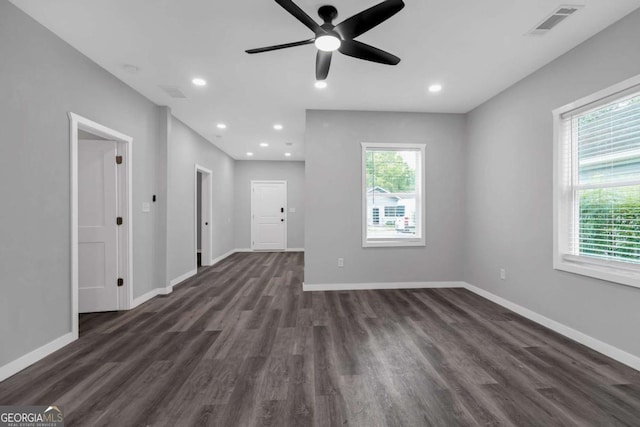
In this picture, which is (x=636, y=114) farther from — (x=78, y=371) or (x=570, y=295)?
(x=78, y=371)

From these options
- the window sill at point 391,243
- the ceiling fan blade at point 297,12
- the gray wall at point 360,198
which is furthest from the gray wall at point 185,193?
the ceiling fan blade at point 297,12

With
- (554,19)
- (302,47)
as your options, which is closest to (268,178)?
(302,47)

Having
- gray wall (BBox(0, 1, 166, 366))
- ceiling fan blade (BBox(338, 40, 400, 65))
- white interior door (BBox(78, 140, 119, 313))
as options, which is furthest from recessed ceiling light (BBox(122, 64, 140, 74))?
ceiling fan blade (BBox(338, 40, 400, 65))

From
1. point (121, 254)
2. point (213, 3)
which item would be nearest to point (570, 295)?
point (213, 3)

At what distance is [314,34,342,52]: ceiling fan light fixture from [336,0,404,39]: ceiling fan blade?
0.19 ft

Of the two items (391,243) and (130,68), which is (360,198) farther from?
(130,68)

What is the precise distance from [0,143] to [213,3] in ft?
6.07

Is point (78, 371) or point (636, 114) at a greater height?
point (636, 114)

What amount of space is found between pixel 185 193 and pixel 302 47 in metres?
3.48

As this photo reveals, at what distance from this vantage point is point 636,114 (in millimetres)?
2240

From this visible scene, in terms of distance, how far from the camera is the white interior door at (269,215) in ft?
27.0

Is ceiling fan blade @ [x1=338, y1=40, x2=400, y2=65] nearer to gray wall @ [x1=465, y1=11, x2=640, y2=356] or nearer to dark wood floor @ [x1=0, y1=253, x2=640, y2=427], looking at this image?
gray wall @ [x1=465, y1=11, x2=640, y2=356]

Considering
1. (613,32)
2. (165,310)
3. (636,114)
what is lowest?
(165,310)

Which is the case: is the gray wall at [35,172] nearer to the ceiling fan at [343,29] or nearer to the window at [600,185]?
the ceiling fan at [343,29]
